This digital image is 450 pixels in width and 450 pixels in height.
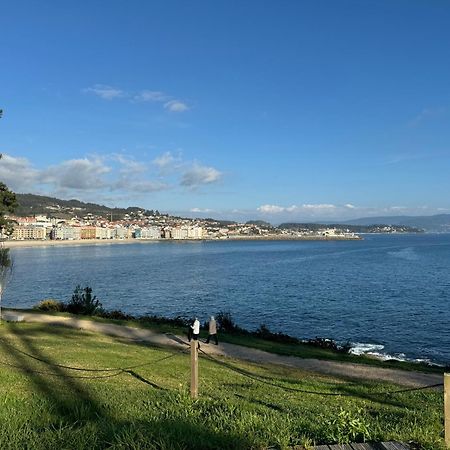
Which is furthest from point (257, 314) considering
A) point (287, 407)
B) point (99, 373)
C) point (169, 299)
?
point (287, 407)

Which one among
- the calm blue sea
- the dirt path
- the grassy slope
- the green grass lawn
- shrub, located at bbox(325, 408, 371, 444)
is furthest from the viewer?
the calm blue sea

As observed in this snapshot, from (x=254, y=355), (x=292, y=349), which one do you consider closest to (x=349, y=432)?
(x=254, y=355)

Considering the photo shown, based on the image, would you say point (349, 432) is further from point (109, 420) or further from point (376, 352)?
point (376, 352)

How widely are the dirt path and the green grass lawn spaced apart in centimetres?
154

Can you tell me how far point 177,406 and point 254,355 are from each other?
11147mm

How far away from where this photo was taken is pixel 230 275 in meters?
68.9

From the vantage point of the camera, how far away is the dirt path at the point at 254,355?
14.6m

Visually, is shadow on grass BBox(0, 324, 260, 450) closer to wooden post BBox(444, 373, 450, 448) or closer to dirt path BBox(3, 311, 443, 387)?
wooden post BBox(444, 373, 450, 448)

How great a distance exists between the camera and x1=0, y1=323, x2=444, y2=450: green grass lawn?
5.00m

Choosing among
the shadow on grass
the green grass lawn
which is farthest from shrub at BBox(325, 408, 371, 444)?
the shadow on grass

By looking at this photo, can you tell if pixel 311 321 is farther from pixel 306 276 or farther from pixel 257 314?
pixel 306 276

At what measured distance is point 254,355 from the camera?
703 inches

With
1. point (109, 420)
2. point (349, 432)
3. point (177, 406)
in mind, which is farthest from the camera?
point (177, 406)

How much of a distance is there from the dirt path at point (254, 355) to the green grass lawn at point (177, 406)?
1.54 metres
